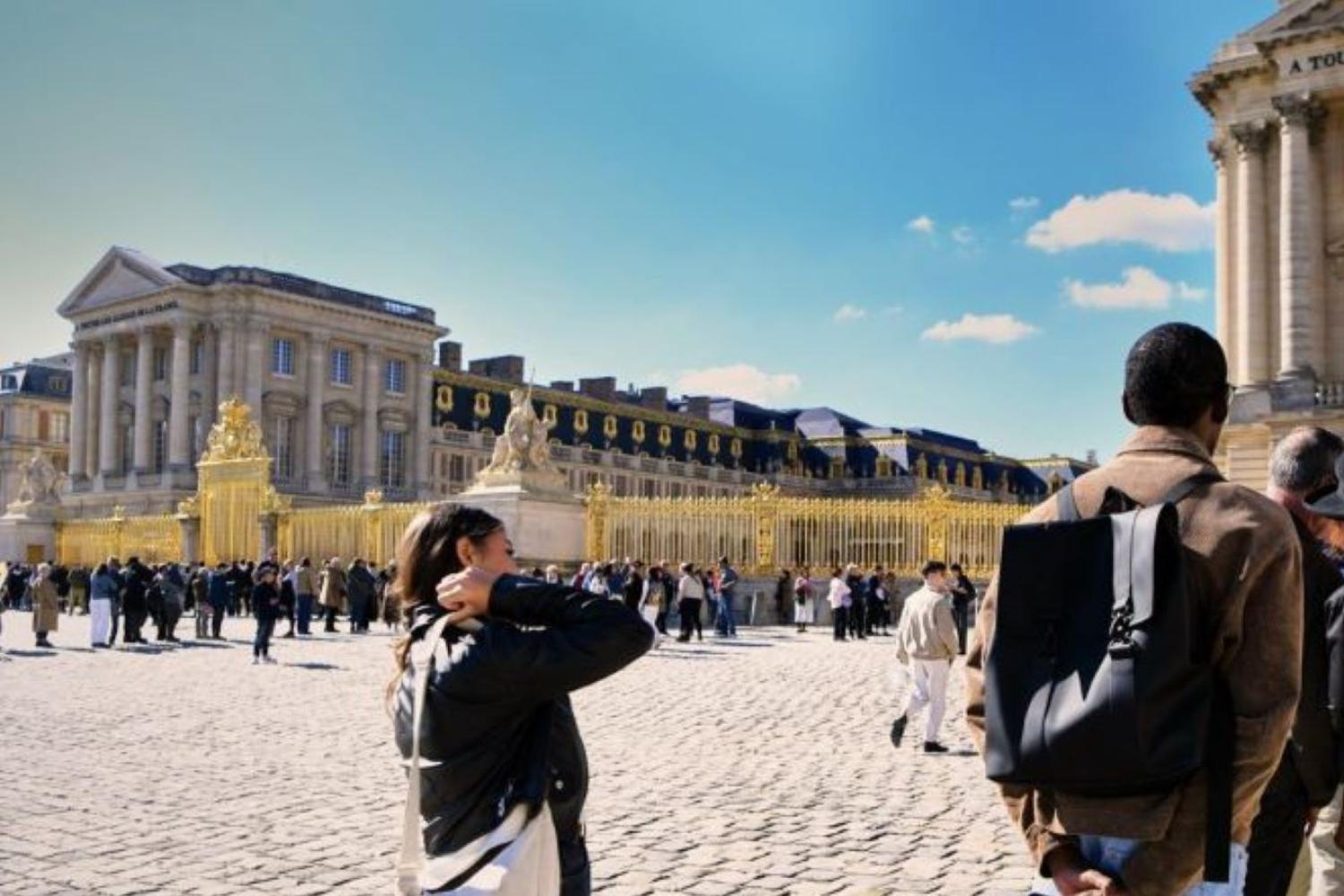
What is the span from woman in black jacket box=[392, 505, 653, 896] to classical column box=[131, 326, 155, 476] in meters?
66.3

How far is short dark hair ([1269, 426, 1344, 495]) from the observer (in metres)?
4.12

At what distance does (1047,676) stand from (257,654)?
720 inches

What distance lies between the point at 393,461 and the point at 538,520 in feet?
141

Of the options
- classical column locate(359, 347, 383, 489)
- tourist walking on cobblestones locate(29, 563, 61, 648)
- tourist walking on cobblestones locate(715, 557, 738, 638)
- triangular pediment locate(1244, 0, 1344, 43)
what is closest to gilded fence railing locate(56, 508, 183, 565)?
tourist walking on cobblestones locate(29, 563, 61, 648)

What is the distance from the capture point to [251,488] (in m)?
35.7

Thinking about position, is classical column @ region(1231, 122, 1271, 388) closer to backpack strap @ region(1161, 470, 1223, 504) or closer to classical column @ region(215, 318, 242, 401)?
backpack strap @ region(1161, 470, 1223, 504)

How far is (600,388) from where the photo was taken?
269 feet

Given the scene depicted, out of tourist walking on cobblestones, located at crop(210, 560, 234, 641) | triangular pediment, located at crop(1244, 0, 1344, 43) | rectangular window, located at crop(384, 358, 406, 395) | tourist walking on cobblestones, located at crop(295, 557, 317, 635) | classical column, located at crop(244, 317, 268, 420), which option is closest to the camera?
tourist walking on cobblestones, located at crop(210, 560, 234, 641)

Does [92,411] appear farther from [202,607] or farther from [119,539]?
[202,607]

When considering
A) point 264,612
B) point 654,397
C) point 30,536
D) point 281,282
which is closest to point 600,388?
point 654,397

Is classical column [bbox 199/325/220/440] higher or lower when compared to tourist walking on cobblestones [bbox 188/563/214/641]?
higher

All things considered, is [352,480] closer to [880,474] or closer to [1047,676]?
[880,474]

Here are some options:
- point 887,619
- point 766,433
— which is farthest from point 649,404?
point 887,619

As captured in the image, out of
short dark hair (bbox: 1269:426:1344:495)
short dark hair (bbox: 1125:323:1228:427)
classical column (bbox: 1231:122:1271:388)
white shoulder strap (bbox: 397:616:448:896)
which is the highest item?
classical column (bbox: 1231:122:1271:388)
